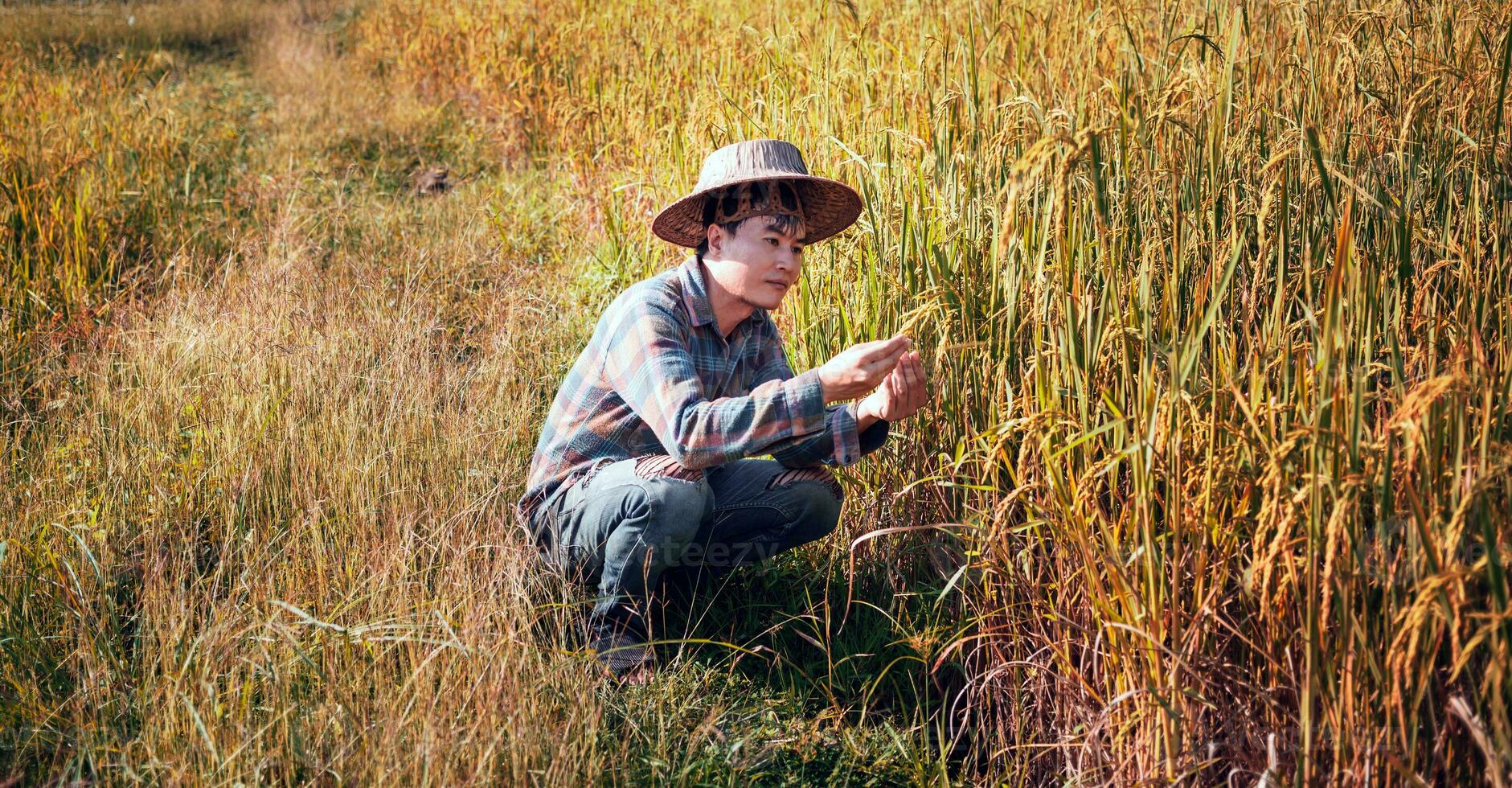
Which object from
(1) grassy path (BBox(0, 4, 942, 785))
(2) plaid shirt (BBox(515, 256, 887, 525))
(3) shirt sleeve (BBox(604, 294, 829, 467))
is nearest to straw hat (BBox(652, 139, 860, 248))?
(2) plaid shirt (BBox(515, 256, 887, 525))

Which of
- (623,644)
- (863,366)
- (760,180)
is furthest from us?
(623,644)

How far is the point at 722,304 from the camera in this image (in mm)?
2355

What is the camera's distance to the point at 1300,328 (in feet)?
6.81

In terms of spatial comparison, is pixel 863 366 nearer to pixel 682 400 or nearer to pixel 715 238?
pixel 682 400

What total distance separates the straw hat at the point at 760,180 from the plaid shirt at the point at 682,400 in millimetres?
104

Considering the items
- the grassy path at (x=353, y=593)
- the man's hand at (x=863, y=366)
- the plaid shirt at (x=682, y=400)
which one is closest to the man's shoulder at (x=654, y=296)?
the plaid shirt at (x=682, y=400)

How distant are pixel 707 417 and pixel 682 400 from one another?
74mm

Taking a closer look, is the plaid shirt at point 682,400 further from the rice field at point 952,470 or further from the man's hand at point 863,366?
the rice field at point 952,470

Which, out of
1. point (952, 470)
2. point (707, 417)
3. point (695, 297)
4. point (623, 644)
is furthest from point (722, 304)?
point (623, 644)

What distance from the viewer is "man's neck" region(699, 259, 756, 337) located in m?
2.34

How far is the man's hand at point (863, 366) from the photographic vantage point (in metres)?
1.97

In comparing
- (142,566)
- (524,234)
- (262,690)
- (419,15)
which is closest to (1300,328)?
(262,690)

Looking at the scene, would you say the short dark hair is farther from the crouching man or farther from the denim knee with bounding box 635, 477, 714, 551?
the denim knee with bounding box 635, 477, 714, 551

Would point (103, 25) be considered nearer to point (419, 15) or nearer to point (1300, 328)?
point (419, 15)
